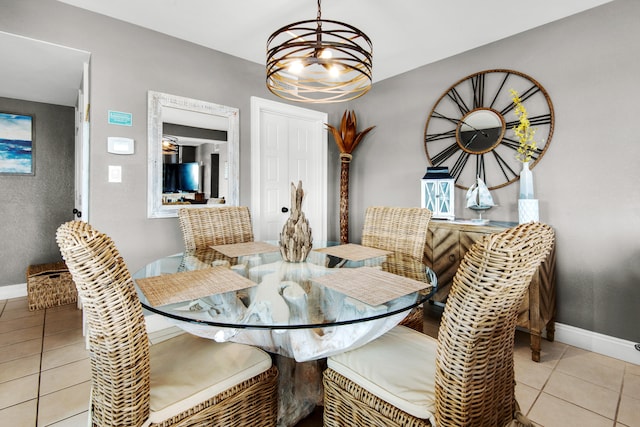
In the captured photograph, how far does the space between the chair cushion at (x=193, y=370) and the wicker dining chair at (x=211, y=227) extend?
78 centimetres

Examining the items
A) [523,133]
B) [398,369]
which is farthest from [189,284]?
[523,133]

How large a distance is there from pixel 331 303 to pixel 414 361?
0.39 meters

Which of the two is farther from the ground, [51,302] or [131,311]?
[131,311]

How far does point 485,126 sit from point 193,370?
2.98 m

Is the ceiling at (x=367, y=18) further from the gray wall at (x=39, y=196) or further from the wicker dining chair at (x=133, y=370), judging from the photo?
the wicker dining chair at (x=133, y=370)

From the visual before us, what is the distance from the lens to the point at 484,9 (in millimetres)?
2340

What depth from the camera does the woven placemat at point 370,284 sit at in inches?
45.4

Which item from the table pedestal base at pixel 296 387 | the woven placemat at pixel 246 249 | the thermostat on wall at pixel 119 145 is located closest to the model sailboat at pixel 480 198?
the woven placemat at pixel 246 249

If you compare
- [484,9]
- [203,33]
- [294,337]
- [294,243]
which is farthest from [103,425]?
[484,9]

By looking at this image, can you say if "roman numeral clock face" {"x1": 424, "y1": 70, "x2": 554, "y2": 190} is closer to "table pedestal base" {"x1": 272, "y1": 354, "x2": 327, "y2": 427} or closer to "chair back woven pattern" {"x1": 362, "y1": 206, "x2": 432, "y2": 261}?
"chair back woven pattern" {"x1": 362, "y1": 206, "x2": 432, "y2": 261}

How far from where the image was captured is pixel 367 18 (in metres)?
2.47

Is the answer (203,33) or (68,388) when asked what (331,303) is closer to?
(68,388)

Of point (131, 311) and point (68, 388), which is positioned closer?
point (131, 311)

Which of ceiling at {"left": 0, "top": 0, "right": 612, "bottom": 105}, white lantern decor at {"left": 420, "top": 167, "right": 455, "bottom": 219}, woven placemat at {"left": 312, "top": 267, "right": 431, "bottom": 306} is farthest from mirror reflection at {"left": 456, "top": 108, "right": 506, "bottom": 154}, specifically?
woven placemat at {"left": 312, "top": 267, "right": 431, "bottom": 306}
